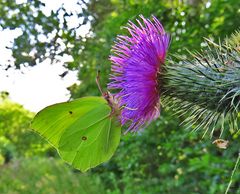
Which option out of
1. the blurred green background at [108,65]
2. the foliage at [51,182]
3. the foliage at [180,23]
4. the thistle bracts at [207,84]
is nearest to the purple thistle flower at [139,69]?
the thistle bracts at [207,84]

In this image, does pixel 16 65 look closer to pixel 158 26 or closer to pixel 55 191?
pixel 158 26

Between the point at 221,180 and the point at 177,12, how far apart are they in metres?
1.37

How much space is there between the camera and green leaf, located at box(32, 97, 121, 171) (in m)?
1.96

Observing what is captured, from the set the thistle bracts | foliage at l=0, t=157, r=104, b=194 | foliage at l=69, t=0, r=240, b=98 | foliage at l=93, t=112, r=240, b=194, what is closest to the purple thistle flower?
the thistle bracts

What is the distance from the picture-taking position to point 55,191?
6332 millimetres

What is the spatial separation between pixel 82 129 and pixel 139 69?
1.24 ft

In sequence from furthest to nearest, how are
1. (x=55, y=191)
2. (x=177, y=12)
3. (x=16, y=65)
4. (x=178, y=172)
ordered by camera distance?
1. (x=55, y=191)
2. (x=178, y=172)
3. (x=177, y=12)
4. (x=16, y=65)

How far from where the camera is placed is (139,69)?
1.76 metres

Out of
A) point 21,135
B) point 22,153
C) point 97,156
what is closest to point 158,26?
point 97,156

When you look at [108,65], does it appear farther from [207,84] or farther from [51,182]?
[51,182]

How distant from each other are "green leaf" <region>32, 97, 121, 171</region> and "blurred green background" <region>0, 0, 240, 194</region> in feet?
2.19

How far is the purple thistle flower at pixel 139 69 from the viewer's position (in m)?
1.77

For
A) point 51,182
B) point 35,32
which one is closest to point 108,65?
point 35,32

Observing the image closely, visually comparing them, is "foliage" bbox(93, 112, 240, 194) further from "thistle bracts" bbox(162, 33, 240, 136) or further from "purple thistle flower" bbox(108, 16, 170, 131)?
"purple thistle flower" bbox(108, 16, 170, 131)
